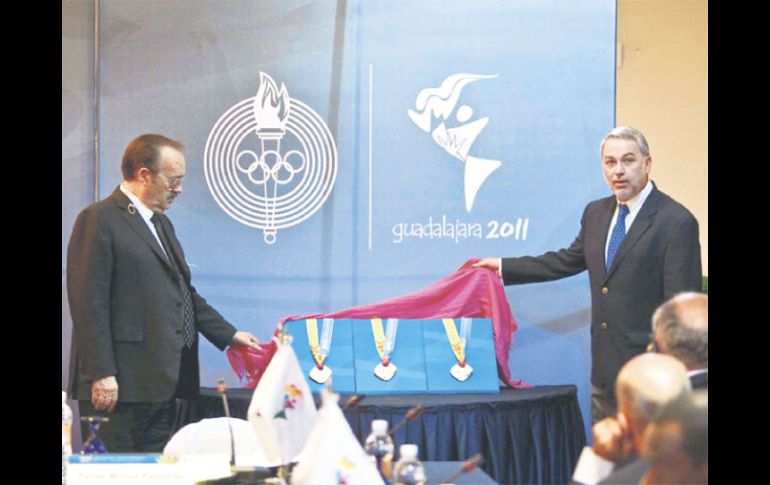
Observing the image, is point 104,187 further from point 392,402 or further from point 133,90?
point 392,402

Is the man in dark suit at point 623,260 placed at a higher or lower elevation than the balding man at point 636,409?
higher

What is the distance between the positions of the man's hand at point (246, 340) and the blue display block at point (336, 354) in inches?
5.8

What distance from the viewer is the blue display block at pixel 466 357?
14.0 feet

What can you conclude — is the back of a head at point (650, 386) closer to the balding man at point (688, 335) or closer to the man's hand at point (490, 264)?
the balding man at point (688, 335)

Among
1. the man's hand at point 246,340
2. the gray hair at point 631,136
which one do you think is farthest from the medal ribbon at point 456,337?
the gray hair at point 631,136

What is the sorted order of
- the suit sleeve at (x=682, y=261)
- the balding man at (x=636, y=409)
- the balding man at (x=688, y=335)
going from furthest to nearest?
the suit sleeve at (x=682, y=261), the balding man at (x=688, y=335), the balding man at (x=636, y=409)

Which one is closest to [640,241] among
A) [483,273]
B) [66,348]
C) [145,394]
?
[483,273]

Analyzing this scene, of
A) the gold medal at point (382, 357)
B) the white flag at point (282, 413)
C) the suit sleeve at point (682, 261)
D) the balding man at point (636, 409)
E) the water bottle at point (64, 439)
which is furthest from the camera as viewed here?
the gold medal at point (382, 357)

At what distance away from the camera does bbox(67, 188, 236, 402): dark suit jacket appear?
4.18 meters

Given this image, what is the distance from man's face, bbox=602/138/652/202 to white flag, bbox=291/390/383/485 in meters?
1.89

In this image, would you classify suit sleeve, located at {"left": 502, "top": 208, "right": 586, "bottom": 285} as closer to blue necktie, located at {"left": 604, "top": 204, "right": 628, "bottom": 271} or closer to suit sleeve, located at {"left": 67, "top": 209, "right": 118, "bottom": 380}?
blue necktie, located at {"left": 604, "top": 204, "right": 628, "bottom": 271}

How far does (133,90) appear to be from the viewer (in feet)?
14.3

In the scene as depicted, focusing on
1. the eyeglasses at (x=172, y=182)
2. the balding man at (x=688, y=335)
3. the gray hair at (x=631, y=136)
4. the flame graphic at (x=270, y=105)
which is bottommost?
the balding man at (x=688, y=335)
